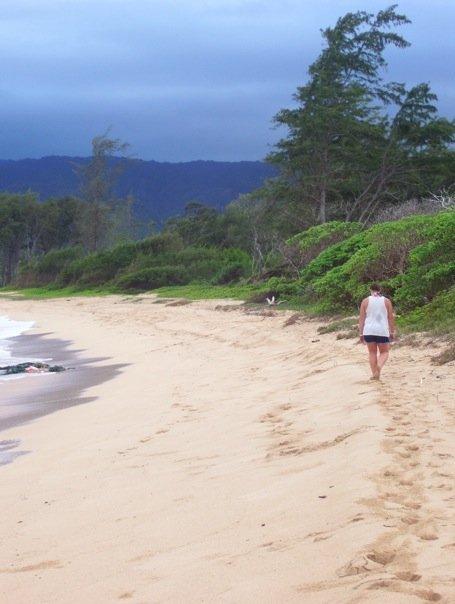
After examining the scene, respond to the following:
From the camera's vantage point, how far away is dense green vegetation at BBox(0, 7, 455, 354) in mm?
18423

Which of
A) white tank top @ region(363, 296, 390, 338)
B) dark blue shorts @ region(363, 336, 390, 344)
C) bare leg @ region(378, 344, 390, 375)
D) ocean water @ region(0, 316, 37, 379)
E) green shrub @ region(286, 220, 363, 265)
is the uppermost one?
green shrub @ region(286, 220, 363, 265)

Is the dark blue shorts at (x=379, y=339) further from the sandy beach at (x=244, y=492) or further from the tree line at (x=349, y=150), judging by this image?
the tree line at (x=349, y=150)

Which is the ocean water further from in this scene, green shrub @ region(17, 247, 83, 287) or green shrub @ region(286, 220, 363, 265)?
green shrub @ region(17, 247, 83, 287)

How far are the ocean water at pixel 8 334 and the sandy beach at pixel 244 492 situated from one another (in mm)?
6281

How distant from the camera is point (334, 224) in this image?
2822cm

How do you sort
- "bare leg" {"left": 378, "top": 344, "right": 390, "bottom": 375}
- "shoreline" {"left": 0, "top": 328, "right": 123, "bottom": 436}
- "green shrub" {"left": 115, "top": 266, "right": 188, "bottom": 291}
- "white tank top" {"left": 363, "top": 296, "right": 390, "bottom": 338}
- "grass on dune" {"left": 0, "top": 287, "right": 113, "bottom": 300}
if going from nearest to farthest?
1. "bare leg" {"left": 378, "top": 344, "right": 390, "bottom": 375}
2. "white tank top" {"left": 363, "top": 296, "right": 390, "bottom": 338}
3. "shoreline" {"left": 0, "top": 328, "right": 123, "bottom": 436}
4. "green shrub" {"left": 115, "top": 266, "right": 188, "bottom": 291}
5. "grass on dune" {"left": 0, "top": 287, "right": 113, "bottom": 300}

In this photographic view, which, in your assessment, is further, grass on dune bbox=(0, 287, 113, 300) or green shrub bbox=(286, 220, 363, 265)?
grass on dune bbox=(0, 287, 113, 300)

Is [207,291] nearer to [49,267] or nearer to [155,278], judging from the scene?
[155,278]

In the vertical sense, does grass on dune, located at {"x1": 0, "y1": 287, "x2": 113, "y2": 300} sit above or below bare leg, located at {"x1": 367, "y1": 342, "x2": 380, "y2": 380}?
below

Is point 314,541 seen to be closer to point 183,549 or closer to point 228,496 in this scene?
point 183,549

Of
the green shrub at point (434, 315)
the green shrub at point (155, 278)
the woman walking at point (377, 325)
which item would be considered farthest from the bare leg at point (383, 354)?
the green shrub at point (155, 278)

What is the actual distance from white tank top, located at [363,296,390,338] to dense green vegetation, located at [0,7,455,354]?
2.46 metres

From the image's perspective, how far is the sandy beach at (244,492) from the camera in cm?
404

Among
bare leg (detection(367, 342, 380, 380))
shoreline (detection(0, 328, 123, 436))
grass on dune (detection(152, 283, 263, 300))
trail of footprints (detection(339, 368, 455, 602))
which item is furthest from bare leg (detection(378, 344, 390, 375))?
grass on dune (detection(152, 283, 263, 300))
